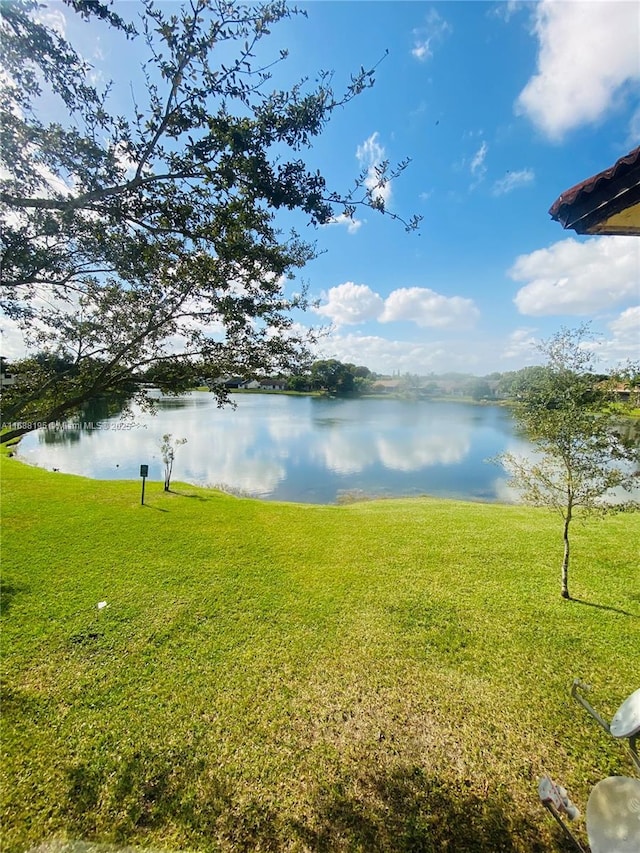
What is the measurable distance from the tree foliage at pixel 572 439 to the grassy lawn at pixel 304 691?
1.74 m

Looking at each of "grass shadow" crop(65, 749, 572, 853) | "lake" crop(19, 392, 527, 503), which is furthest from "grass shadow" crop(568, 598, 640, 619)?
"lake" crop(19, 392, 527, 503)

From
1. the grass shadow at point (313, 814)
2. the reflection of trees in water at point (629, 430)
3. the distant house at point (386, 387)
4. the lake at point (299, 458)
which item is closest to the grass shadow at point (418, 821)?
the grass shadow at point (313, 814)

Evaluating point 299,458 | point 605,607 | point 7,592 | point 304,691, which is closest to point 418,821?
point 304,691

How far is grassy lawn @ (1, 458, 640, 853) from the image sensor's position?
2453mm

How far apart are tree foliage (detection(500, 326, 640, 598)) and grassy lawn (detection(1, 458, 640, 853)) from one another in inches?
68.4

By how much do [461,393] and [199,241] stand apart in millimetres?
87552

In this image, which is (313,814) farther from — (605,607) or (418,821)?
(605,607)

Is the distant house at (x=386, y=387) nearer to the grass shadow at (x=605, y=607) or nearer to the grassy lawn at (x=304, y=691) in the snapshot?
the grassy lawn at (x=304, y=691)

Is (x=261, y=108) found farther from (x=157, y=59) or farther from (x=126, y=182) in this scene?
(x=126, y=182)

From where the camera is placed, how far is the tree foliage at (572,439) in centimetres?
496

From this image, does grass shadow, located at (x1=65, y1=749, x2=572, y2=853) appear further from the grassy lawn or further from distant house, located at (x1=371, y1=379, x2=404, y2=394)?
distant house, located at (x1=371, y1=379, x2=404, y2=394)

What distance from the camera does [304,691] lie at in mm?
3562

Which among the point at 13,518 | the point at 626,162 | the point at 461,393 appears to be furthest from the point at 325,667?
the point at 461,393

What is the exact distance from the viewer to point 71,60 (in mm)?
2387
